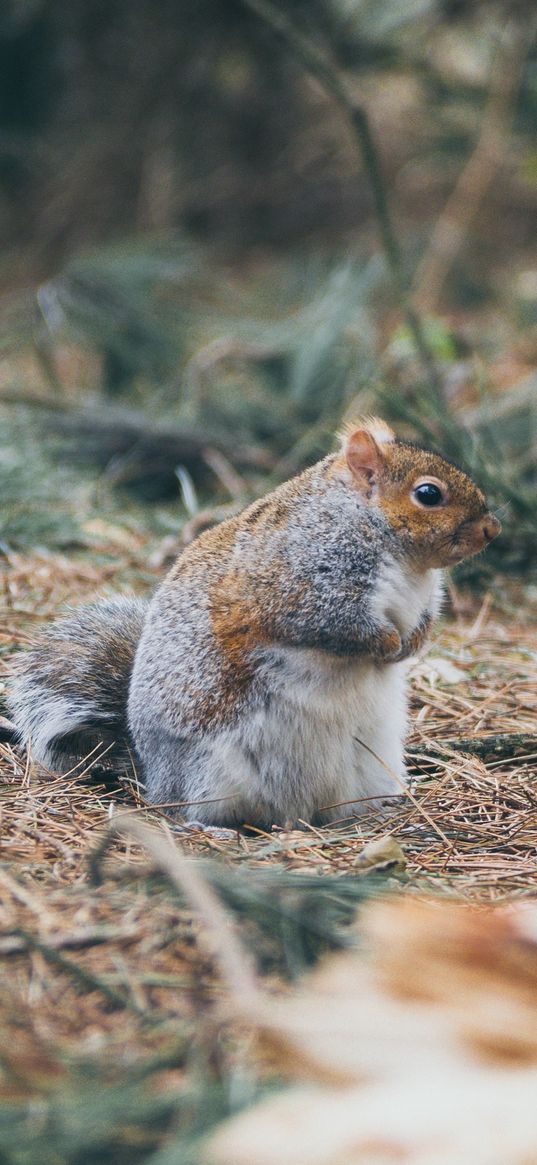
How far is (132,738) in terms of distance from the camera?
99.6 inches

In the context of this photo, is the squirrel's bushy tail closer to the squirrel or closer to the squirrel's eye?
the squirrel

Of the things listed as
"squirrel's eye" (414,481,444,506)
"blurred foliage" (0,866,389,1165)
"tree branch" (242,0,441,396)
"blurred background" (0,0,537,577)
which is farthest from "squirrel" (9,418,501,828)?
"tree branch" (242,0,441,396)

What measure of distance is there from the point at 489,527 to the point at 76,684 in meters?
0.98

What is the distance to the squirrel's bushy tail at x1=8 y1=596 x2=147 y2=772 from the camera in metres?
2.50

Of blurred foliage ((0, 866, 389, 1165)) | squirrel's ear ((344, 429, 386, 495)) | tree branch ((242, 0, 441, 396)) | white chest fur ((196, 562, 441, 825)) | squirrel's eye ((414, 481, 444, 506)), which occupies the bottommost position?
blurred foliage ((0, 866, 389, 1165))

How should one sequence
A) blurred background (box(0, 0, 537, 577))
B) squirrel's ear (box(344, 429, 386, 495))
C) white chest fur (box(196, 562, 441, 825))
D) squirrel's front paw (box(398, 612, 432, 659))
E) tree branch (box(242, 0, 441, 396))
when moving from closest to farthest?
1. white chest fur (box(196, 562, 441, 825))
2. squirrel's front paw (box(398, 612, 432, 659))
3. squirrel's ear (box(344, 429, 386, 495))
4. tree branch (box(242, 0, 441, 396))
5. blurred background (box(0, 0, 537, 577))

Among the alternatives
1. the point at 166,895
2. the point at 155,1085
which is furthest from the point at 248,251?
the point at 155,1085

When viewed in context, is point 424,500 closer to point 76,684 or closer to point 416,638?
point 416,638

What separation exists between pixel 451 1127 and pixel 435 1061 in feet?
0.34

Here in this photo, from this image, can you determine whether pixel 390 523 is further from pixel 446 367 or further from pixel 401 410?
pixel 446 367

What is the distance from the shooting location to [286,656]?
7.65 ft

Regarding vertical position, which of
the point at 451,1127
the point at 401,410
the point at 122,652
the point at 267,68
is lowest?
the point at 451,1127

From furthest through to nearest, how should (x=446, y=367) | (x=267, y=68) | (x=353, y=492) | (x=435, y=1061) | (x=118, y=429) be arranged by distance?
(x=267, y=68), (x=446, y=367), (x=118, y=429), (x=353, y=492), (x=435, y=1061)

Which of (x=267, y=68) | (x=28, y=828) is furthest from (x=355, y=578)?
(x=267, y=68)
